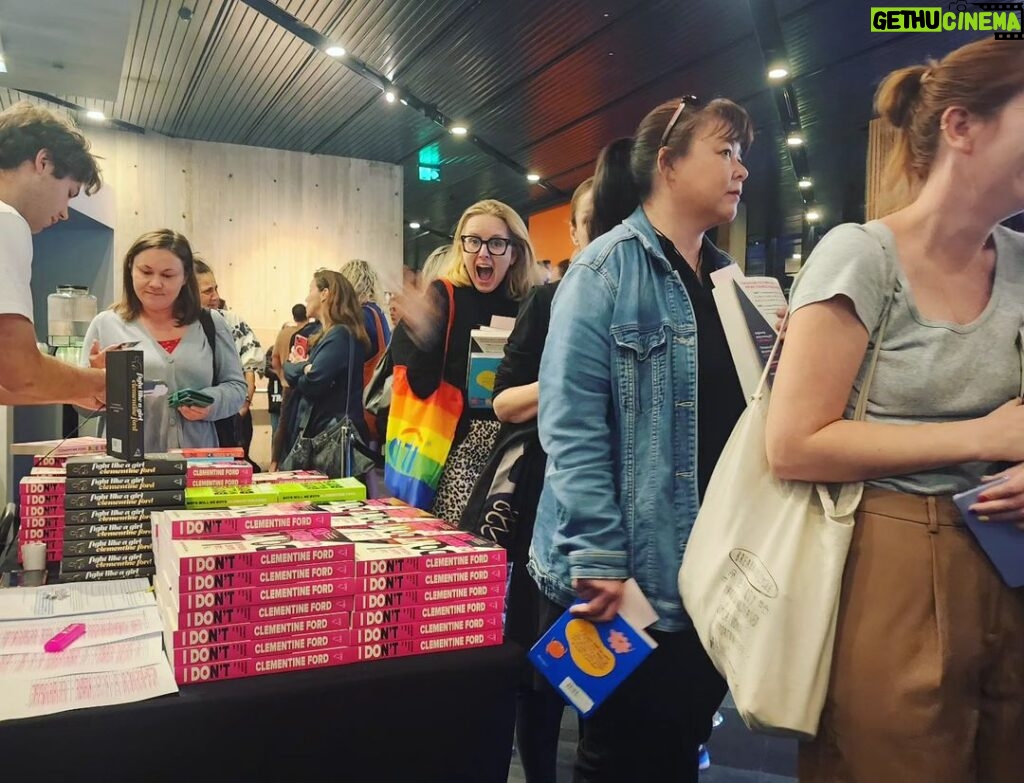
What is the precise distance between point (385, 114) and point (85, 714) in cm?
638

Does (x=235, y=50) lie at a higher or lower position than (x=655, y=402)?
higher

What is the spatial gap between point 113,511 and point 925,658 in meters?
1.34

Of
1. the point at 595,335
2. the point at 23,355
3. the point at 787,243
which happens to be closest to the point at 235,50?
the point at 23,355

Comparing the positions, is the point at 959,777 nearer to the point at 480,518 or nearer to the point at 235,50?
the point at 480,518

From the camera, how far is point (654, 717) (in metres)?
1.29

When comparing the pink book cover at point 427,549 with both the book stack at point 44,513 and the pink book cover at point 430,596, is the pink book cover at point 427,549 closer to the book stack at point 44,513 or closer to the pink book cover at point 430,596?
the pink book cover at point 430,596

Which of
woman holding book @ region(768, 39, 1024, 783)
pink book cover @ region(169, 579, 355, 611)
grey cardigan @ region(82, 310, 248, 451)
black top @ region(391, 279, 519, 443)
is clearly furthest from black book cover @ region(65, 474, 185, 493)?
woman holding book @ region(768, 39, 1024, 783)

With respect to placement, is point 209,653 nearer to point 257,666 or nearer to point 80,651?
point 257,666

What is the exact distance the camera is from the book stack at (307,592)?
1.07 meters

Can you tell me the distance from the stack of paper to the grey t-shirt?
0.98 metres

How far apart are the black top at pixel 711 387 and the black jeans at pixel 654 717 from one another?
0.90ft

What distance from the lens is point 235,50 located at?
538 centimetres

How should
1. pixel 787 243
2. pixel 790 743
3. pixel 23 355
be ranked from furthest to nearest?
pixel 787 243 < pixel 790 743 < pixel 23 355

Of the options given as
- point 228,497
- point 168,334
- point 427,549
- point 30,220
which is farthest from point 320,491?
point 168,334
